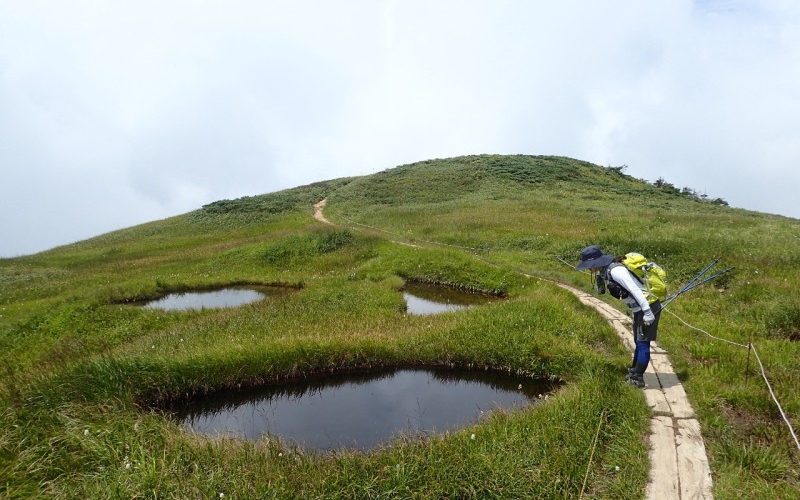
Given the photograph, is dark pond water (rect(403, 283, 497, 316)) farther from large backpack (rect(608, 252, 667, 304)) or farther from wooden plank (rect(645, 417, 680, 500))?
wooden plank (rect(645, 417, 680, 500))

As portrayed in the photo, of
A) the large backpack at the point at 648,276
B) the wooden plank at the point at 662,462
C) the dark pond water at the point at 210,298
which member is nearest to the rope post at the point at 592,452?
the wooden plank at the point at 662,462

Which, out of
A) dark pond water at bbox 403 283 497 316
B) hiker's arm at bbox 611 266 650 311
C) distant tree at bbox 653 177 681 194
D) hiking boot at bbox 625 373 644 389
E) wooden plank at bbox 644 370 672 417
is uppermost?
distant tree at bbox 653 177 681 194

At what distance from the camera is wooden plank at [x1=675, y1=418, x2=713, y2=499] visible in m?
6.45

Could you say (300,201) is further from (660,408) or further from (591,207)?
(660,408)

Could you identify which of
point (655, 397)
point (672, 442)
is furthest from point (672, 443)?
point (655, 397)

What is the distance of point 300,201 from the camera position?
61.9 metres

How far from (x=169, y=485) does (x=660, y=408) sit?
28.9 feet

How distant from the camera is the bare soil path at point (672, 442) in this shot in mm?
6516

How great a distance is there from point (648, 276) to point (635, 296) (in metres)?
0.69

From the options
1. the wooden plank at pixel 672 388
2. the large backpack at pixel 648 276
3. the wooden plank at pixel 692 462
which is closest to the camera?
the wooden plank at pixel 692 462

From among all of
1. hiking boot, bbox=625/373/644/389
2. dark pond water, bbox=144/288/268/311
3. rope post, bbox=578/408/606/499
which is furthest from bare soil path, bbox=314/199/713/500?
dark pond water, bbox=144/288/268/311

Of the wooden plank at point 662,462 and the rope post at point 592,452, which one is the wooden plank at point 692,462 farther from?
the rope post at point 592,452

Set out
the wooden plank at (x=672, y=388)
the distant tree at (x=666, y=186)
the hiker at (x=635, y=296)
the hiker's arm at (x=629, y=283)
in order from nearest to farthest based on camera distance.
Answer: the wooden plank at (x=672, y=388) → the hiker's arm at (x=629, y=283) → the hiker at (x=635, y=296) → the distant tree at (x=666, y=186)

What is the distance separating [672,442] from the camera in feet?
24.6
